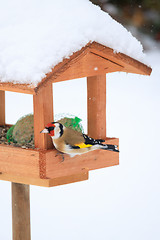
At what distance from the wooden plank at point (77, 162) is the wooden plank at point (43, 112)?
0.20ft

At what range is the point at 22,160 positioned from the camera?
1.86 meters

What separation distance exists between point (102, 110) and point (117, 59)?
285 millimetres

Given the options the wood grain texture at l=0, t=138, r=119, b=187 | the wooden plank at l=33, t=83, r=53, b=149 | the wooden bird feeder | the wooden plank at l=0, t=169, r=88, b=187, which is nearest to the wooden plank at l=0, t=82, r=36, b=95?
the wooden bird feeder

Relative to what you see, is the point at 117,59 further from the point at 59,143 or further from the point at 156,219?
the point at 156,219

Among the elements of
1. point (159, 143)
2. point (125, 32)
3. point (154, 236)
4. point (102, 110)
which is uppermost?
point (125, 32)

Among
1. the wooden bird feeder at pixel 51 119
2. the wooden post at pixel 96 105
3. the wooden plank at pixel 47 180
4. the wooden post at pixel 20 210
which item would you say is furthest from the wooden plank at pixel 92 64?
the wooden post at pixel 20 210

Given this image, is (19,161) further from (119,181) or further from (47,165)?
(119,181)

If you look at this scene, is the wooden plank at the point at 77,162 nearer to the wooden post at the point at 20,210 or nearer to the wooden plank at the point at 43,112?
the wooden plank at the point at 43,112

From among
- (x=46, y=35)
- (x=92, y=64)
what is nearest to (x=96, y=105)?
(x=92, y=64)

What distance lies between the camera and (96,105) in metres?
2.07

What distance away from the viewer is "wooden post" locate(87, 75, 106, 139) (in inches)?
81.6

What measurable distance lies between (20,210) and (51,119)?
68 cm

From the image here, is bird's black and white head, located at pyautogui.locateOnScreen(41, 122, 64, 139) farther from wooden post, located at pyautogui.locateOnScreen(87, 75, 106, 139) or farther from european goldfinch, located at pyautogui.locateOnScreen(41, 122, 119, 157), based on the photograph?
wooden post, located at pyautogui.locateOnScreen(87, 75, 106, 139)

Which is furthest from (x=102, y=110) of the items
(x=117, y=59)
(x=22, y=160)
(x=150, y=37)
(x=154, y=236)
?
(x=150, y=37)
